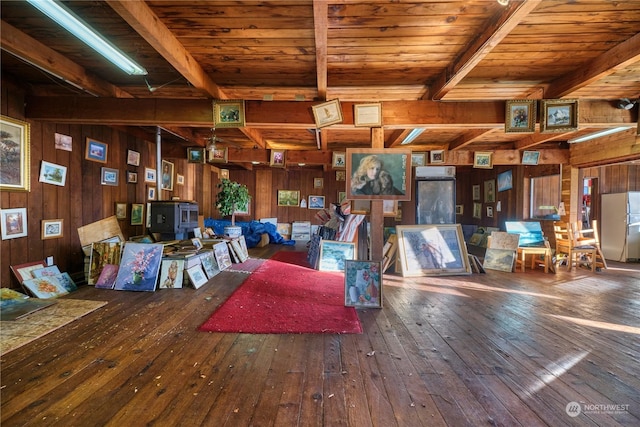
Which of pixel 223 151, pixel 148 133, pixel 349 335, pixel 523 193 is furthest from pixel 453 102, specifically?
pixel 148 133

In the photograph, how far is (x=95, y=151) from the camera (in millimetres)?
4238

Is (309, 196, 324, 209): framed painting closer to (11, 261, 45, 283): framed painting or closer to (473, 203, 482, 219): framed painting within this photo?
(473, 203, 482, 219): framed painting

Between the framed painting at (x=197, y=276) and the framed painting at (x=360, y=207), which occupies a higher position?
the framed painting at (x=360, y=207)

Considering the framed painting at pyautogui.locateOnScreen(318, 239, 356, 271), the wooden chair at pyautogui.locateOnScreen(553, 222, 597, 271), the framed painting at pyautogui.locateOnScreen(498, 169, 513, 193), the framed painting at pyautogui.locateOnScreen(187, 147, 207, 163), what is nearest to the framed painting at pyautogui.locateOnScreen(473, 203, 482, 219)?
the framed painting at pyautogui.locateOnScreen(498, 169, 513, 193)

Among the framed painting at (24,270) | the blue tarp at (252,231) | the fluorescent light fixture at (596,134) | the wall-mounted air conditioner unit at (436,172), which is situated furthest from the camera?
the wall-mounted air conditioner unit at (436,172)

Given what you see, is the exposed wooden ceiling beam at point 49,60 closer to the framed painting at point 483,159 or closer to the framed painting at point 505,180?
the framed painting at point 483,159

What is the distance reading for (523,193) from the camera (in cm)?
682

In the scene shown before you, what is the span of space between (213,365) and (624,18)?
416 centimetres

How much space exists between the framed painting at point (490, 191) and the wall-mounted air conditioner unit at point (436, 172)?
1.06m

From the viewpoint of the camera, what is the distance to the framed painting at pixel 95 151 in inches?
162

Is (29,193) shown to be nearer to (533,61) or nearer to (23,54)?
(23,54)

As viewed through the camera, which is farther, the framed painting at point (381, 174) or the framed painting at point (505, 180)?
the framed painting at point (505, 180)

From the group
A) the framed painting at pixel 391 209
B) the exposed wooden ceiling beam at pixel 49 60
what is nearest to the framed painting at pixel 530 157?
the framed painting at pixel 391 209

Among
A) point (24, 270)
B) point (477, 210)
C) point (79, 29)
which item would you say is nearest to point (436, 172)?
point (477, 210)
